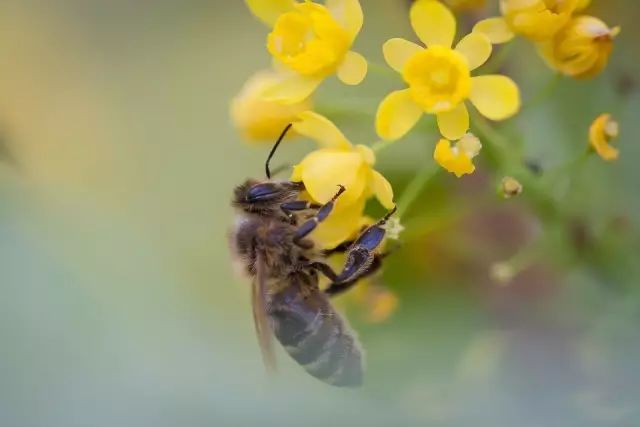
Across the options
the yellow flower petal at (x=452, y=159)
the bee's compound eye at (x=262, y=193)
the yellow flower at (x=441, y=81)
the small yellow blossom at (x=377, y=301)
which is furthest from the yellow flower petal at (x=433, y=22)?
the small yellow blossom at (x=377, y=301)

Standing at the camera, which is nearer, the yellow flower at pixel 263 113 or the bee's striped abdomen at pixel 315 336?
the bee's striped abdomen at pixel 315 336

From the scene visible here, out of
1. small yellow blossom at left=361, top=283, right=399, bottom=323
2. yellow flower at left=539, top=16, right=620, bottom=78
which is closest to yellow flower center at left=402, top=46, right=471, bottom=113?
yellow flower at left=539, top=16, right=620, bottom=78

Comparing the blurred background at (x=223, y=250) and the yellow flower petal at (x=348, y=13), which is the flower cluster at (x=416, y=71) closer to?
the yellow flower petal at (x=348, y=13)

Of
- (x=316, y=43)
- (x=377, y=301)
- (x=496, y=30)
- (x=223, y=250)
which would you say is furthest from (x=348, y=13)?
(x=223, y=250)

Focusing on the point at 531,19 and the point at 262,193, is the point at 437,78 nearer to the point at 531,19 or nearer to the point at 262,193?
the point at 531,19

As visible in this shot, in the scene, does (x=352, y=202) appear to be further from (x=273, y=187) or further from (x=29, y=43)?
(x=29, y=43)

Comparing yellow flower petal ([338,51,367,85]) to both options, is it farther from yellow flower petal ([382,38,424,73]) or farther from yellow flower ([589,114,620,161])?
yellow flower ([589,114,620,161])
